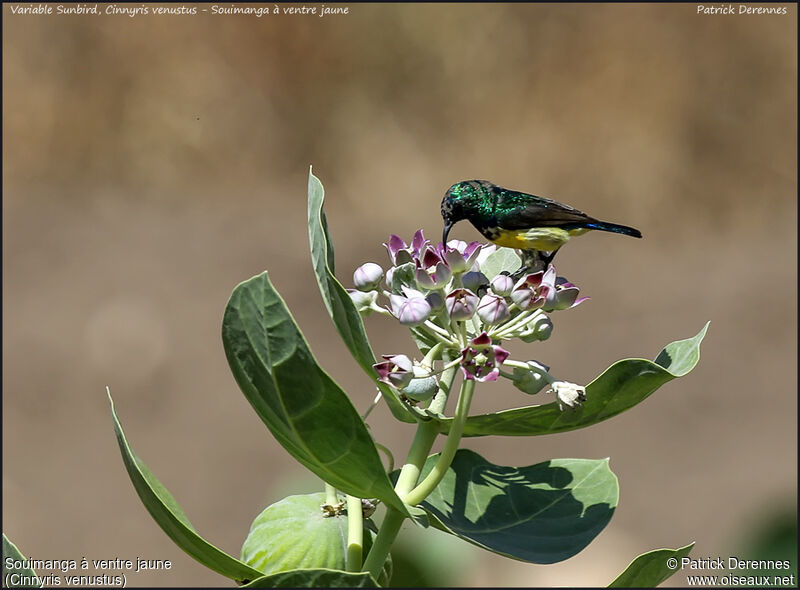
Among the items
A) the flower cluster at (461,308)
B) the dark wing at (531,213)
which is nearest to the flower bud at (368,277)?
the flower cluster at (461,308)

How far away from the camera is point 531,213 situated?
90.4 inches

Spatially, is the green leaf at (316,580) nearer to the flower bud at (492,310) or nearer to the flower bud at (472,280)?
the flower bud at (492,310)

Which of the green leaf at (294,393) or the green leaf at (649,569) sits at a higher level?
the green leaf at (294,393)

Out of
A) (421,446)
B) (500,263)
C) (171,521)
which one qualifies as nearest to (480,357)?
(421,446)

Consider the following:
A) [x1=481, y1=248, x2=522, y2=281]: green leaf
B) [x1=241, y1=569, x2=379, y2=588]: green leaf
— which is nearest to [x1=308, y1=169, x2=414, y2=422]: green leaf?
[x1=241, y1=569, x2=379, y2=588]: green leaf

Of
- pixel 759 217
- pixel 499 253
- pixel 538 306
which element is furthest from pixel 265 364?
pixel 759 217

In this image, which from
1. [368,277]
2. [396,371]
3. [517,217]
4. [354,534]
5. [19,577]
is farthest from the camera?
[517,217]

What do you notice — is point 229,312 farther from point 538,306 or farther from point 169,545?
point 169,545

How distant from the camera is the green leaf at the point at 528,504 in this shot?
1.84 m

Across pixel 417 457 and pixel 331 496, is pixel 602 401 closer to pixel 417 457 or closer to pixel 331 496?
pixel 417 457

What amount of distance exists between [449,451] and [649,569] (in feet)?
1.30

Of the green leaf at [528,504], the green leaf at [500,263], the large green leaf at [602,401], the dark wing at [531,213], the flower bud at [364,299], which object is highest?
the dark wing at [531,213]

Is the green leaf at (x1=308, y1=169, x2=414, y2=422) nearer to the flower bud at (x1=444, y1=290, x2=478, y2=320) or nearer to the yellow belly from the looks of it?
the flower bud at (x1=444, y1=290, x2=478, y2=320)

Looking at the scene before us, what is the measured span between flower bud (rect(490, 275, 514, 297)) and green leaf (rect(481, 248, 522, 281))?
45 centimetres
